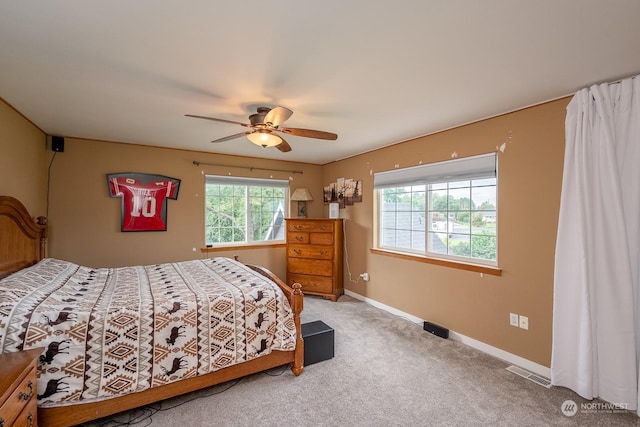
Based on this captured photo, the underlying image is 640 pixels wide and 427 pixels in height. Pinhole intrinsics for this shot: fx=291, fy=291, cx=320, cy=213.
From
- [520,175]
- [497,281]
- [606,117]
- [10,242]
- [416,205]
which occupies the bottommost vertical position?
[497,281]

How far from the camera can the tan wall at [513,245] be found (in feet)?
7.83

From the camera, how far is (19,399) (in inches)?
53.7

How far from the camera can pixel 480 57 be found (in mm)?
1707

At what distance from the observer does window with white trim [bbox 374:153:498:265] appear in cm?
288

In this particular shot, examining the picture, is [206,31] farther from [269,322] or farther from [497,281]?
[497,281]

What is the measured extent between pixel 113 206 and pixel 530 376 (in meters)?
4.75

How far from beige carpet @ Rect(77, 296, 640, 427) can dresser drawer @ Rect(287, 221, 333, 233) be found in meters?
1.90

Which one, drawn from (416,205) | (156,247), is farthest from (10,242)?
(416,205)

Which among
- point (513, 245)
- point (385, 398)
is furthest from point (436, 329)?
point (385, 398)

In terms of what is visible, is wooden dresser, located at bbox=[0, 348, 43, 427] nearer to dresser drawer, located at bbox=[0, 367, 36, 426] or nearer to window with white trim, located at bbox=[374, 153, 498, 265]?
dresser drawer, located at bbox=[0, 367, 36, 426]

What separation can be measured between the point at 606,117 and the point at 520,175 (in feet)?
2.20

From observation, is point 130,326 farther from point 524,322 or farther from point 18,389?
point 524,322

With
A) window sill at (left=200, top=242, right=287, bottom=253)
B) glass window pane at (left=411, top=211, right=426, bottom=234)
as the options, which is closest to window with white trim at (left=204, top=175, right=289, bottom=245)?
window sill at (left=200, top=242, right=287, bottom=253)

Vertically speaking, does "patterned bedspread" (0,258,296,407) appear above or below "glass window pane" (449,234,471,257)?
below
